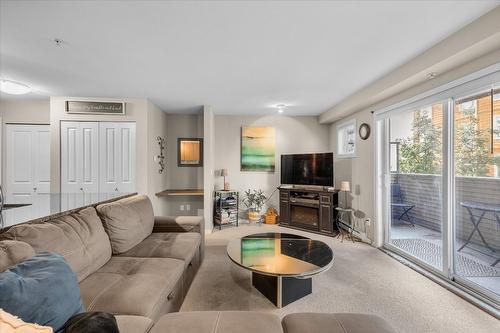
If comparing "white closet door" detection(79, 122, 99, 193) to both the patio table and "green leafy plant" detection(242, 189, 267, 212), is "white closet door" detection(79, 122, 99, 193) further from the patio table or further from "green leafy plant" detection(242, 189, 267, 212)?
the patio table

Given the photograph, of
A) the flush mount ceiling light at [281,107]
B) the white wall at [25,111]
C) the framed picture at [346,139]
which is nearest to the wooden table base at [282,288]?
the framed picture at [346,139]

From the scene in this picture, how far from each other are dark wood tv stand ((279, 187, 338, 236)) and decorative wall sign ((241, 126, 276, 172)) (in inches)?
29.3

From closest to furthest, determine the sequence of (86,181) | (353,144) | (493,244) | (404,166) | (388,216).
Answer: (493,244) → (404,166) → (388,216) → (86,181) → (353,144)

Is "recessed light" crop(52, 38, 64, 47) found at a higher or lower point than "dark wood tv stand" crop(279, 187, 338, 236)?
higher

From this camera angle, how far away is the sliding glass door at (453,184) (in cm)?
216

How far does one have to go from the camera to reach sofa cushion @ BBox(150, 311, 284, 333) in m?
1.17

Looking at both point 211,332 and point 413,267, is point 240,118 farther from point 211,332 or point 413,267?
point 211,332

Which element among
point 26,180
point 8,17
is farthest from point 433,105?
point 26,180

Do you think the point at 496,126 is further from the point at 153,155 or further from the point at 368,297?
the point at 153,155

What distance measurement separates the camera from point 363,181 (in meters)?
3.97

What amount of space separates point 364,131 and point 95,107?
4710mm

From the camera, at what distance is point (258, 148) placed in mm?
5199

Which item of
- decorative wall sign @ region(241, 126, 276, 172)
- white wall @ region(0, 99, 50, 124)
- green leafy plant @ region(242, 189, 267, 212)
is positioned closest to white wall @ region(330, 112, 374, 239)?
decorative wall sign @ region(241, 126, 276, 172)

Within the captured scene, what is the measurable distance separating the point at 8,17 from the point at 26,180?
3.52 meters
